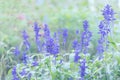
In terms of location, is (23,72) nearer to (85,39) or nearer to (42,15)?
(85,39)

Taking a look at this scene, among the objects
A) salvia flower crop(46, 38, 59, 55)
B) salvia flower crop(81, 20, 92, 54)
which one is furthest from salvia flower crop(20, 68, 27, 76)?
salvia flower crop(81, 20, 92, 54)

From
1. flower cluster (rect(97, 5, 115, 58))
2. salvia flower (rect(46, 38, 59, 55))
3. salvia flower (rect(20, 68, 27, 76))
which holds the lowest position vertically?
salvia flower (rect(20, 68, 27, 76))

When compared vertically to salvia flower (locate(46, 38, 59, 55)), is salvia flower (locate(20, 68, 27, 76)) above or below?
below

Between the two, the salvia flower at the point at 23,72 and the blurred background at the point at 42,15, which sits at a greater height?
the blurred background at the point at 42,15

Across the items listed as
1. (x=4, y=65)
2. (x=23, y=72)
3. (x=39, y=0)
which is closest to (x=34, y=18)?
(x=39, y=0)

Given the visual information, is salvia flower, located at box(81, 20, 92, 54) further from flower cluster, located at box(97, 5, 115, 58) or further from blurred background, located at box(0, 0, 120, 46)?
blurred background, located at box(0, 0, 120, 46)

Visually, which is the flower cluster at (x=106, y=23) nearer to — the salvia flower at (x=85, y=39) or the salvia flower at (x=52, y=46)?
the salvia flower at (x=85, y=39)

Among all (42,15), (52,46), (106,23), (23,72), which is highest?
(42,15)

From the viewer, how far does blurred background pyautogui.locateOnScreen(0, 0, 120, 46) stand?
5.21 m

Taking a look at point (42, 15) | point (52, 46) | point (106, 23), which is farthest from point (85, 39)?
point (42, 15)

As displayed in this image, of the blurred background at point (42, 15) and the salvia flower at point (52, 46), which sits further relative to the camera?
the blurred background at point (42, 15)

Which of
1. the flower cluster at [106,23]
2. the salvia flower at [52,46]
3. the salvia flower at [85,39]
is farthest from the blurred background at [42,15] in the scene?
the salvia flower at [52,46]

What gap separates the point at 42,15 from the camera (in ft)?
20.6

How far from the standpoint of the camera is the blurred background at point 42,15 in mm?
5209
